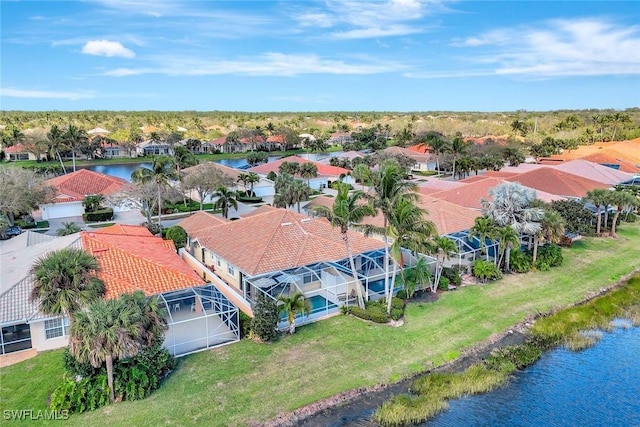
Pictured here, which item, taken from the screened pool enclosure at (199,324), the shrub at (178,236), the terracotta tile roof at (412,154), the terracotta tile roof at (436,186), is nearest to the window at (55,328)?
the screened pool enclosure at (199,324)

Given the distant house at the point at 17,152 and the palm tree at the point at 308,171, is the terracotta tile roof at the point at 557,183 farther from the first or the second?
the distant house at the point at 17,152

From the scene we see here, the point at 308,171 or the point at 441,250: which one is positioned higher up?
the point at 308,171

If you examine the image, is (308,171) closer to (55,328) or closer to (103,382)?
(55,328)

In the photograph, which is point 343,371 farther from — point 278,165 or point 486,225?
point 278,165

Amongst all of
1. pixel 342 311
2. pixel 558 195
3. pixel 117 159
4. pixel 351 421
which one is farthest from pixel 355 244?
pixel 117 159

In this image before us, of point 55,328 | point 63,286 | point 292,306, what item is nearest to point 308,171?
point 292,306

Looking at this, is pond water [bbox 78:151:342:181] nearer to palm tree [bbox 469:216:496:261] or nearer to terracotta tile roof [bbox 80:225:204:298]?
terracotta tile roof [bbox 80:225:204:298]
